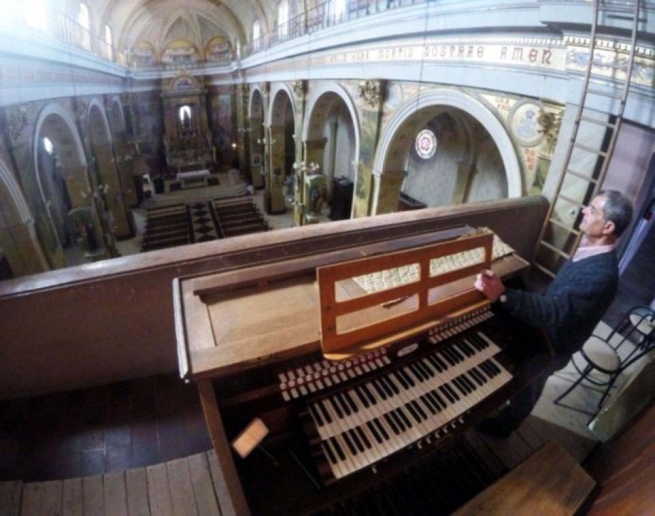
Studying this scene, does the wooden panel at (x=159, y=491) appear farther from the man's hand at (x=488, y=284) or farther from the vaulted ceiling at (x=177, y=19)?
the vaulted ceiling at (x=177, y=19)

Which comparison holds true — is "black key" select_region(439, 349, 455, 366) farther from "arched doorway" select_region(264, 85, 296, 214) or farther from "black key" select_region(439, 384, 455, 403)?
"arched doorway" select_region(264, 85, 296, 214)

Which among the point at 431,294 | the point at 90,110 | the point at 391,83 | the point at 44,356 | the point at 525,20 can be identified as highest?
the point at 525,20

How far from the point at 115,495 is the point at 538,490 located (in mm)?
2604

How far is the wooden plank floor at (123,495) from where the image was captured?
220cm

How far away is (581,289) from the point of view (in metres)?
2.17

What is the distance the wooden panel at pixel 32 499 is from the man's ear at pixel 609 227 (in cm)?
397

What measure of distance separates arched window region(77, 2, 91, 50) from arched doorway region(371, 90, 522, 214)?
1073 cm

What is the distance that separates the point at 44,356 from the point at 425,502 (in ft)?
9.63

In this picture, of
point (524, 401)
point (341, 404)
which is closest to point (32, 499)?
point (341, 404)

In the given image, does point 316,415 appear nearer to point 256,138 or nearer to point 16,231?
point 16,231

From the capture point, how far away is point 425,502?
2.37 metres

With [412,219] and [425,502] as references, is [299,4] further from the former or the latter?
[425,502]

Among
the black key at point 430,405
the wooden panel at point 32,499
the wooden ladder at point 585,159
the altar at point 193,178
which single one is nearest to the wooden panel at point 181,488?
the wooden panel at point 32,499

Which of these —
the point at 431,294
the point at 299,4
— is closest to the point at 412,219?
the point at 431,294
